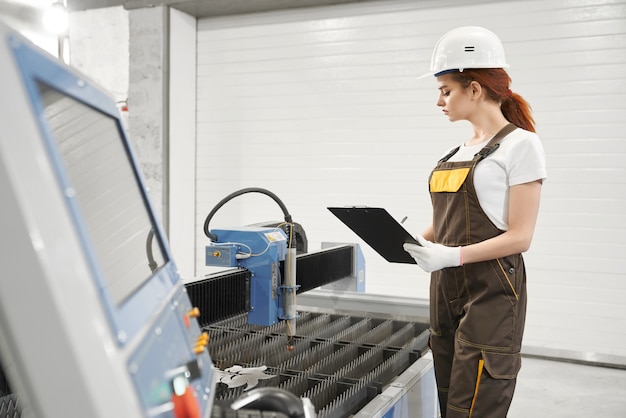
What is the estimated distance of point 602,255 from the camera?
4.23 m

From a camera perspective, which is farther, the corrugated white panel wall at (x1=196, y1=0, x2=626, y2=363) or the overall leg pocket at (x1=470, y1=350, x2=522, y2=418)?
the corrugated white panel wall at (x1=196, y1=0, x2=626, y2=363)

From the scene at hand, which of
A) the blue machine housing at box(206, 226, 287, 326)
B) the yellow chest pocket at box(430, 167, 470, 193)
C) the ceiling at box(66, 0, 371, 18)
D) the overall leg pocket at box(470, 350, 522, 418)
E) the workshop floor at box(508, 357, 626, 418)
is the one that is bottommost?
the workshop floor at box(508, 357, 626, 418)

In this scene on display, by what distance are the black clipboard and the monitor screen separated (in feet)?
2.91

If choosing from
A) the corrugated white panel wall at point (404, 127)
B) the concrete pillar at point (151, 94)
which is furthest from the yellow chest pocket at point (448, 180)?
the concrete pillar at point (151, 94)

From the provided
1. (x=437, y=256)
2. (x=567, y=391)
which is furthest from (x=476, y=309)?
(x=567, y=391)

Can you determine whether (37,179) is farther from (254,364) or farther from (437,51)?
(437,51)

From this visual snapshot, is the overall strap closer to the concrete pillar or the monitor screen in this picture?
the monitor screen

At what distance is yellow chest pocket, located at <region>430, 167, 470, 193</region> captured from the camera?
5.81ft

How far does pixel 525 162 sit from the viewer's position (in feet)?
5.59

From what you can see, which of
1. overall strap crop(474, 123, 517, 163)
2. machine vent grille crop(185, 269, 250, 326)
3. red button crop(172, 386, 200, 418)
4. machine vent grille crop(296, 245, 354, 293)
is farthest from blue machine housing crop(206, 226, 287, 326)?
red button crop(172, 386, 200, 418)

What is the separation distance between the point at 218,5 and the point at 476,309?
4265mm

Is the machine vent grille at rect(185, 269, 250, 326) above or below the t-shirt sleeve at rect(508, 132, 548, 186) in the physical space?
below

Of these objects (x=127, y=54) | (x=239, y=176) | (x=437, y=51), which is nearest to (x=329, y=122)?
(x=239, y=176)

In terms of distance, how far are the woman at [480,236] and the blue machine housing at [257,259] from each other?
1.43 ft
